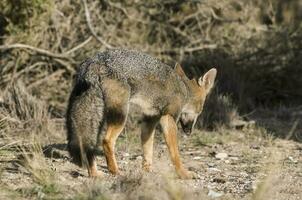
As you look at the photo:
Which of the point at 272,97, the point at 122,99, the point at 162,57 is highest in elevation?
the point at 122,99

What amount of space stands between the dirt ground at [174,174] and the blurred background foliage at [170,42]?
1.43 m

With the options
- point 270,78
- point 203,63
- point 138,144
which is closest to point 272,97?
point 270,78

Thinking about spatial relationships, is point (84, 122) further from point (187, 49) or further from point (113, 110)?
point (187, 49)

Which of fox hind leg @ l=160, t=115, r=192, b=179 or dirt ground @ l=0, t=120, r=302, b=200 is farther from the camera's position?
fox hind leg @ l=160, t=115, r=192, b=179

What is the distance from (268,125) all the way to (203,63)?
212 cm

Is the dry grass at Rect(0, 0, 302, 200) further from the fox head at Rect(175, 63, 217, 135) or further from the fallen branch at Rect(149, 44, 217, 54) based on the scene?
the fox head at Rect(175, 63, 217, 135)

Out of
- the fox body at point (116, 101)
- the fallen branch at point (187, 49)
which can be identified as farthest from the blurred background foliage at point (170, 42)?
the fox body at point (116, 101)

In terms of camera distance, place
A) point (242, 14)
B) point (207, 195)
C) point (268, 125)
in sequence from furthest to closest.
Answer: point (242, 14) → point (268, 125) → point (207, 195)

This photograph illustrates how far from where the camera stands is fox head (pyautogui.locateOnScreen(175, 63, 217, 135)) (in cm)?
807

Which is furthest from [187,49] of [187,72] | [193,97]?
[193,97]

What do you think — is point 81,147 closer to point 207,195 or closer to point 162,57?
point 207,195

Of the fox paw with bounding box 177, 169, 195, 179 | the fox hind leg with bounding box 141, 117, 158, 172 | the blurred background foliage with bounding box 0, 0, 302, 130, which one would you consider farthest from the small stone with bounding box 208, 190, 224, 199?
the blurred background foliage with bounding box 0, 0, 302, 130

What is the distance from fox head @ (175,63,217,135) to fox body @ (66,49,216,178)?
0.60 ft

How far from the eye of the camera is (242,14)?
42.8ft
